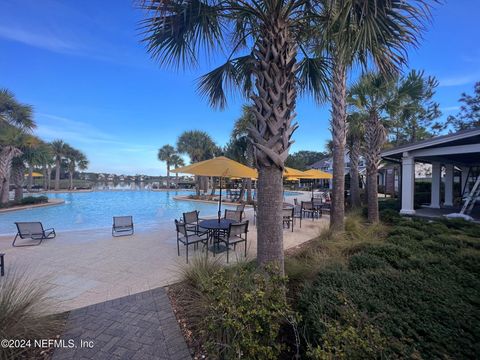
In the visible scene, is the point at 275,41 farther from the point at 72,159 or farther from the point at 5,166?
the point at 72,159

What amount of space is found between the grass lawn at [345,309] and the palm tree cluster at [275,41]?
0.91 m

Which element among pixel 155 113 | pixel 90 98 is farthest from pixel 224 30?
pixel 155 113

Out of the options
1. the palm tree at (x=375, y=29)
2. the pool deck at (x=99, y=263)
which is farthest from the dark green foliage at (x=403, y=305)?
the palm tree at (x=375, y=29)

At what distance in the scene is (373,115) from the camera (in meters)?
9.77

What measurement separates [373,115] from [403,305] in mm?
9202

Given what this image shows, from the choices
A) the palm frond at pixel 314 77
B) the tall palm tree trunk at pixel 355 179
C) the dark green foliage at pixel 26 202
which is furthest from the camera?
the dark green foliage at pixel 26 202

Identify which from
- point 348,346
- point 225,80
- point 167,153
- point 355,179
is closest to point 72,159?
point 167,153

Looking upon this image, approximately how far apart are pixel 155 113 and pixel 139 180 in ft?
131

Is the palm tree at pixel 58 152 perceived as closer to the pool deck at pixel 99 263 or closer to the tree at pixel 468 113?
the pool deck at pixel 99 263

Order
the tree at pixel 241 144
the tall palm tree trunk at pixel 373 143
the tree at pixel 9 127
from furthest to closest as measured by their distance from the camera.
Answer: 1. the tree at pixel 241 144
2. the tree at pixel 9 127
3. the tall palm tree trunk at pixel 373 143

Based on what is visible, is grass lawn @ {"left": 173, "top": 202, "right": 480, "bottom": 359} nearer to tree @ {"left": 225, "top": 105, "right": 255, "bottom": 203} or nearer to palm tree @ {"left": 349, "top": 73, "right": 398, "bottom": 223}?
palm tree @ {"left": 349, "top": 73, "right": 398, "bottom": 223}

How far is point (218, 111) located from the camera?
20.2 ft

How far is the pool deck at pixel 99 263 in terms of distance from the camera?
13.3 feet

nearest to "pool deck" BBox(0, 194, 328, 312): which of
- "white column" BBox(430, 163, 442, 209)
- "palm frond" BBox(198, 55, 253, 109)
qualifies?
"palm frond" BBox(198, 55, 253, 109)
